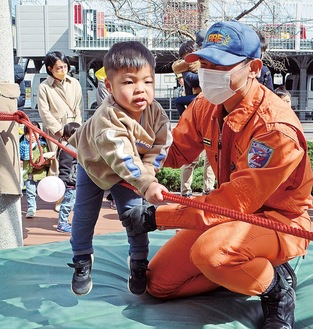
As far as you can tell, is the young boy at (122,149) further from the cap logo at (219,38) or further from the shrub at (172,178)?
the shrub at (172,178)

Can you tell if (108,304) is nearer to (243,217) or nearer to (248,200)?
(248,200)

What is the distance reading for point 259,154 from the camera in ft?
6.61

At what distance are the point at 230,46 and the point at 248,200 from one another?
24.3 inches

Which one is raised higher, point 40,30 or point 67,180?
point 40,30

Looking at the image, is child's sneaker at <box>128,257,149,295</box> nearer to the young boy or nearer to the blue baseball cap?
the young boy

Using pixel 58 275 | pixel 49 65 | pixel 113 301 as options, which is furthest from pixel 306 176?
pixel 49 65

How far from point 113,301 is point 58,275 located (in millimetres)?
483

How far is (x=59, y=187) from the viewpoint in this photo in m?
3.63

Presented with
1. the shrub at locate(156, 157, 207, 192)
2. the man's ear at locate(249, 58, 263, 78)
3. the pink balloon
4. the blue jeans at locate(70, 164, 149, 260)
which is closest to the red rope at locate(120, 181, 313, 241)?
the blue jeans at locate(70, 164, 149, 260)

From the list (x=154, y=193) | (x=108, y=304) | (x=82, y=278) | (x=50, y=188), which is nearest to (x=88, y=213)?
(x=82, y=278)

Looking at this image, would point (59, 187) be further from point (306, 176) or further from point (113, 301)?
point (306, 176)

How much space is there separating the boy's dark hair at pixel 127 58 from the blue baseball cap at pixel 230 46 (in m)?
0.21

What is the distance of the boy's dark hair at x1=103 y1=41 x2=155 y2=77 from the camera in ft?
6.64

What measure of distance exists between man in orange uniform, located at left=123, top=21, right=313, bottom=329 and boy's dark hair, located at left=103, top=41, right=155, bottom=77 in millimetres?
210
